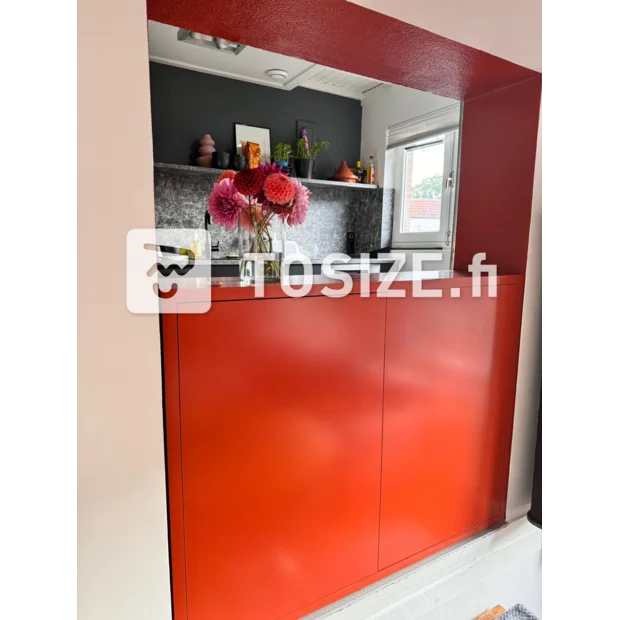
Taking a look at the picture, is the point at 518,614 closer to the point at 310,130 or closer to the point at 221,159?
the point at 221,159

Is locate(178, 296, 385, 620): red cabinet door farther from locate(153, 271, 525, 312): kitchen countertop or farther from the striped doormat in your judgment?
the striped doormat

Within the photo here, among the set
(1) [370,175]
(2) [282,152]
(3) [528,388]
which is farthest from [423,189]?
(3) [528,388]

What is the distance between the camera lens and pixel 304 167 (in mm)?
3969

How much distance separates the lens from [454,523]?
1714 millimetres

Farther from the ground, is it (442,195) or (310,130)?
(310,130)

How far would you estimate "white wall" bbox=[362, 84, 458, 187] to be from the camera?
3752 mm

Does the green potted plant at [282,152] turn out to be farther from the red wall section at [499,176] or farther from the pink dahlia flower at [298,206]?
the pink dahlia flower at [298,206]

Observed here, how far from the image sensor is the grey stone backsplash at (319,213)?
363 centimetres

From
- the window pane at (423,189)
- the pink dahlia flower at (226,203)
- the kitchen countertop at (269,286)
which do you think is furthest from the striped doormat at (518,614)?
the window pane at (423,189)

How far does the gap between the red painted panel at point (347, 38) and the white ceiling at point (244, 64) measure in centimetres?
186

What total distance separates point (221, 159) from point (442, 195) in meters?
1.97

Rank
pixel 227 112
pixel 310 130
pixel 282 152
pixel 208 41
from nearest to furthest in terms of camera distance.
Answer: pixel 208 41 < pixel 227 112 < pixel 282 152 < pixel 310 130

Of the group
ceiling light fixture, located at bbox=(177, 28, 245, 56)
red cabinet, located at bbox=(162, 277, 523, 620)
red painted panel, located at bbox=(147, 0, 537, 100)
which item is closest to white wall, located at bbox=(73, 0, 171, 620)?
red cabinet, located at bbox=(162, 277, 523, 620)
